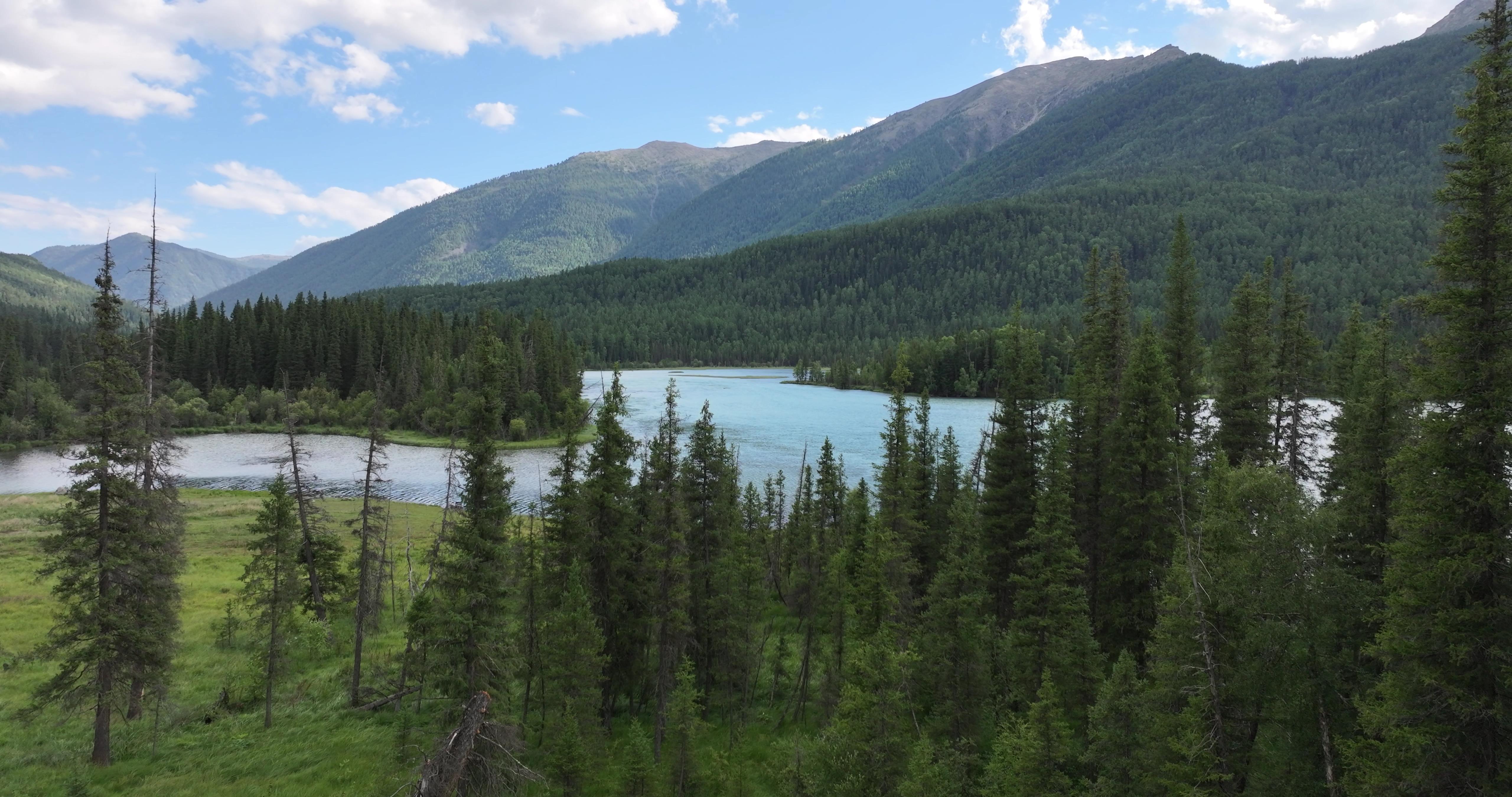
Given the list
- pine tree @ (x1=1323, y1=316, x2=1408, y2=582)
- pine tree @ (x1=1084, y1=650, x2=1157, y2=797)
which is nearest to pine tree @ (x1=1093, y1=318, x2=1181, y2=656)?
pine tree @ (x1=1323, y1=316, x2=1408, y2=582)

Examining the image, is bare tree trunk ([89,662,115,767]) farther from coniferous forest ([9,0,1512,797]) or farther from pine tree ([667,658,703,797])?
pine tree ([667,658,703,797])

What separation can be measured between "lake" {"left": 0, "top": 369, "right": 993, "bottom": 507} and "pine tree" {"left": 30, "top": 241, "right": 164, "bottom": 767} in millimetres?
33982

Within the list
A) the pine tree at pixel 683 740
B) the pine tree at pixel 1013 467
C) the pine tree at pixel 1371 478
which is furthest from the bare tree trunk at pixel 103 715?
the pine tree at pixel 1371 478

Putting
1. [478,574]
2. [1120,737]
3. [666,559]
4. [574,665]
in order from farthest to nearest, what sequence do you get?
[666,559] < [574,665] < [478,574] < [1120,737]

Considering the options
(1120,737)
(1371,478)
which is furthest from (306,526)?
(1371,478)

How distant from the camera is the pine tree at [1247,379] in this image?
34.8 m

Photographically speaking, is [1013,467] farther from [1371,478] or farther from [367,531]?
[367,531]

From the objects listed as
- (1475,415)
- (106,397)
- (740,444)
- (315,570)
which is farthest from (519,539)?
(740,444)

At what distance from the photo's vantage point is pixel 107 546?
71.1ft

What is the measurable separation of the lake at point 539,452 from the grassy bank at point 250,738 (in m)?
22.7

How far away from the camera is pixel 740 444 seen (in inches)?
3610

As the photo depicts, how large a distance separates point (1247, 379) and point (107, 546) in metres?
45.0

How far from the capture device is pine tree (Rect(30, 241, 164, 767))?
21312 millimetres

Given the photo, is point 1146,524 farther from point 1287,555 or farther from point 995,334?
point 995,334
